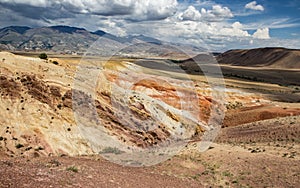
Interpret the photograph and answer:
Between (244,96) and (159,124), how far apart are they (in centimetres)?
3762

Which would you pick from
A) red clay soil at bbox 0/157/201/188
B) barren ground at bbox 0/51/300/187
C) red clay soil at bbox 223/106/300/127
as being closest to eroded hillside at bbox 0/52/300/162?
barren ground at bbox 0/51/300/187

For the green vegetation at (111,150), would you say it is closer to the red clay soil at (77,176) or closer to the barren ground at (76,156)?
the barren ground at (76,156)

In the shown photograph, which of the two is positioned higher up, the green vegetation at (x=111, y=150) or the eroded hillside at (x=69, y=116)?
the eroded hillside at (x=69, y=116)

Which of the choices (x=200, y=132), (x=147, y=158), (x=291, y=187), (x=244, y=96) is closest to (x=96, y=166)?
(x=147, y=158)

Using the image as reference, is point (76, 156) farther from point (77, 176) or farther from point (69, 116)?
point (77, 176)

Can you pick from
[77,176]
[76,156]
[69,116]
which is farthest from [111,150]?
[77,176]

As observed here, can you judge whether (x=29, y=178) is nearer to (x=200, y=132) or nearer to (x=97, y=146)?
(x=97, y=146)

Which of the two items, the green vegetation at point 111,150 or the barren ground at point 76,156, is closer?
the barren ground at point 76,156

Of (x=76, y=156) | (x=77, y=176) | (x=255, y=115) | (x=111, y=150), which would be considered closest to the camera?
(x=77, y=176)

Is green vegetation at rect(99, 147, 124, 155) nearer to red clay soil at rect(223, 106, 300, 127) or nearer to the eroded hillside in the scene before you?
the eroded hillside

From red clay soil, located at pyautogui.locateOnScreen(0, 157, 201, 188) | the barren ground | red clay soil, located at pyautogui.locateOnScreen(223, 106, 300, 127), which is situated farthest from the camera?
red clay soil, located at pyautogui.locateOnScreen(223, 106, 300, 127)

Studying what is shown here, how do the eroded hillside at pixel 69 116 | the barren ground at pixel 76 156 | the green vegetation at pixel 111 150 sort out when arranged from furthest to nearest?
the green vegetation at pixel 111 150
the eroded hillside at pixel 69 116
the barren ground at pixel 76 156

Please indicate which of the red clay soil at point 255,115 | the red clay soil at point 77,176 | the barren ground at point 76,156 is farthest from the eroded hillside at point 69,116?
the red clay soil at point 255,115

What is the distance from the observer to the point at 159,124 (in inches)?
1121
